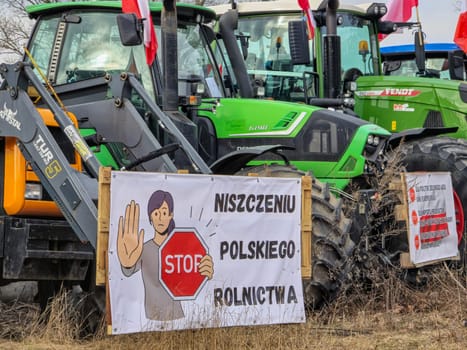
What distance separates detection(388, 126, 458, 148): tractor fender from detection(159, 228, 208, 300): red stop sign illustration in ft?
14.0

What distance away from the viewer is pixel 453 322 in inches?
325

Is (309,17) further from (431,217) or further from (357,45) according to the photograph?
(431,217)

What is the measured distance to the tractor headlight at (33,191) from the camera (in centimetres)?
761

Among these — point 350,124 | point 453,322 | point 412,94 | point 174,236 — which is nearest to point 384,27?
point 412,94

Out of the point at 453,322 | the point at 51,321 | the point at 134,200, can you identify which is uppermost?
the point at 134,200

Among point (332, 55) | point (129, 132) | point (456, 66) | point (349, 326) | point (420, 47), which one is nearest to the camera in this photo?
point (349, 326)

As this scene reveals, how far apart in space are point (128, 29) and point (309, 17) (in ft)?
11.9

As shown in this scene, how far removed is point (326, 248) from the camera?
837 cm

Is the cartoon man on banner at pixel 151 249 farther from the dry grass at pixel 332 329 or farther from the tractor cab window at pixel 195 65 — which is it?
the tractor cab window at pixel 195 65

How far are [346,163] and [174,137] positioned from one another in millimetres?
2507

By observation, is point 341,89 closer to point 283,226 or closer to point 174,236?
point 283,226

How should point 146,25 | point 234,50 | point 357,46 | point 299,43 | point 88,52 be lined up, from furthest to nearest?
1. point 357,46
2. point 299,43
3. point 234,50
4. point 88,52
5. point 146,25

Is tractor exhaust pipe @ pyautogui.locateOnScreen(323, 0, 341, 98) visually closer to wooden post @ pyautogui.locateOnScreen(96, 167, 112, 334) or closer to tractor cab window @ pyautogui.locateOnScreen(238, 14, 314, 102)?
tractor cab window @ pyautogui.locateOnScreen(238, 14, 314, 102)

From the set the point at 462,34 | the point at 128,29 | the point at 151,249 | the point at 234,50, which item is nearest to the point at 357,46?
the point at 462,34
